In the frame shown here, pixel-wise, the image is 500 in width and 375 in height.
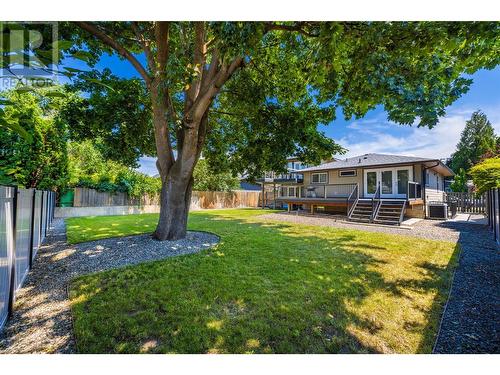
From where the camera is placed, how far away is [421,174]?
13273mm

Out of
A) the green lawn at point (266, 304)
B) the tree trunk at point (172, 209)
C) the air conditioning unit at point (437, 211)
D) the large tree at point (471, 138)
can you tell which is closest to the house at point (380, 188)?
the air conditioning unit at point (437, 211)

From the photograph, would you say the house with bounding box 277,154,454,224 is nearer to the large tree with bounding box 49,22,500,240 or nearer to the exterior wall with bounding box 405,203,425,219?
the exterior wall with bounding box 405,203,425,219

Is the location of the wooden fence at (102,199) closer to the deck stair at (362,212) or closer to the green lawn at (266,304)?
the green lawn at (266,304)

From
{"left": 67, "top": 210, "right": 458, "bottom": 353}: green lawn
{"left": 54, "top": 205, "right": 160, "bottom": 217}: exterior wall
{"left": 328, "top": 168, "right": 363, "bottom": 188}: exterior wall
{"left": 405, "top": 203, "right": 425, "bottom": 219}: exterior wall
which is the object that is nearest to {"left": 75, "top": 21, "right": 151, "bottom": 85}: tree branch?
{"left": 67, "top": 210, "right": 458, "bottom": 353}: green lawn

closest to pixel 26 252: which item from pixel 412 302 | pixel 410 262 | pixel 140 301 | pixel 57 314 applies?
pixel 57 314

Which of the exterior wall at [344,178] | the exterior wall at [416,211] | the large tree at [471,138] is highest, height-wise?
the large tree at [471,138]

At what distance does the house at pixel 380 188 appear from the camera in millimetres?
12023

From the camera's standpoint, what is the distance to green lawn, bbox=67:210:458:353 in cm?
239

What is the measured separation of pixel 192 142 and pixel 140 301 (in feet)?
13.3

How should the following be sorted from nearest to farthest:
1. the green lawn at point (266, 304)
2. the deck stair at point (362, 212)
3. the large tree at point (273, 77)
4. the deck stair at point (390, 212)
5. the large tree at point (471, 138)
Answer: the green lawn at point (266, 304), the large tree at point (273, 77), the deck stair at point (390, 212), the deck stair at point (362, 212), the large tree at point (471, 138)

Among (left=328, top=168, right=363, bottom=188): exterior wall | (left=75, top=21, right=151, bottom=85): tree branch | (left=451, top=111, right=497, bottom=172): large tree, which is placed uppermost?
(left=451, top=111, right=497, bottom=172): large tree

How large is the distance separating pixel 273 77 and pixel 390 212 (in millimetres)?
8956

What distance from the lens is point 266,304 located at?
3152 millimetres

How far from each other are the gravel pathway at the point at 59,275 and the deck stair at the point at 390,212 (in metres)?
8.20
